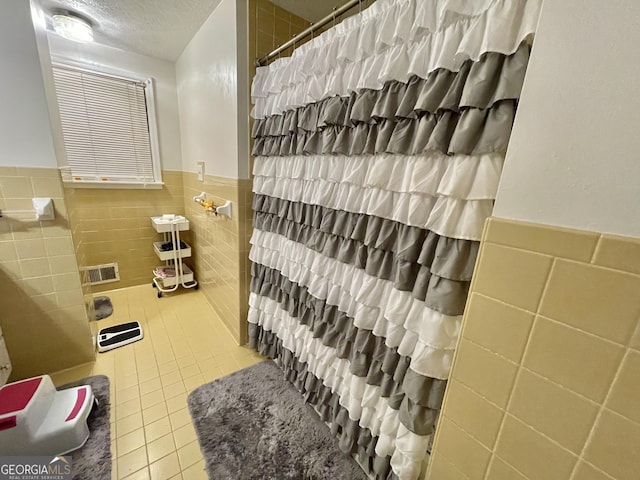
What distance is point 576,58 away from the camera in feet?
1.41

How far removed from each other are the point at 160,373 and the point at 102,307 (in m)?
1.19

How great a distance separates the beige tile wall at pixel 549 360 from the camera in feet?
1.36

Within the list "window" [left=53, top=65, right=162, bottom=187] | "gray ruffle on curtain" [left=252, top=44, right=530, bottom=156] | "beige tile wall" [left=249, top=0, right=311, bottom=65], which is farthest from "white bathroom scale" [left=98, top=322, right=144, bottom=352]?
"beige tile wall" [left=249, top=0, right=311, bottom=65]

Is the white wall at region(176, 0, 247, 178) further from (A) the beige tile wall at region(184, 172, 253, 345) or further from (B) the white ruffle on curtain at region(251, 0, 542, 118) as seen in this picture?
(B) the white ruffle on curtain at region(251, 0, 542, 118)

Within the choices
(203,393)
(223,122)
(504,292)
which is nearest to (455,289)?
(504,292)

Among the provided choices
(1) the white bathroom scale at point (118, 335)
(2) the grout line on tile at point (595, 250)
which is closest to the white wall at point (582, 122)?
(2) the grout line on tile at point (595, 250)

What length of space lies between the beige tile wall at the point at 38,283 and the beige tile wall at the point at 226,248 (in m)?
0.86

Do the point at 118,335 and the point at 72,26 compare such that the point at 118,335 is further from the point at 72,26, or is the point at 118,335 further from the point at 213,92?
the point at 72,26

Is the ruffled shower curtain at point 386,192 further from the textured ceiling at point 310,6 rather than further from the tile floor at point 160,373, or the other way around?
the tile floor at point 160,373

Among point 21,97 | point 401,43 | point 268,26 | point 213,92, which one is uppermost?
point 268,26

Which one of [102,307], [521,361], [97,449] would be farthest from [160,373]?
[521,361]

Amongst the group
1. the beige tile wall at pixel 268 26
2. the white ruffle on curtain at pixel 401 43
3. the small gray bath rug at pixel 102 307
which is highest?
the beige tile wall at pixel 268 26

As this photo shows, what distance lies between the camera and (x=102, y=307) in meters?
2.22

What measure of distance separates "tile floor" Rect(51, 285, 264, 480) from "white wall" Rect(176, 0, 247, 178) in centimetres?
131
